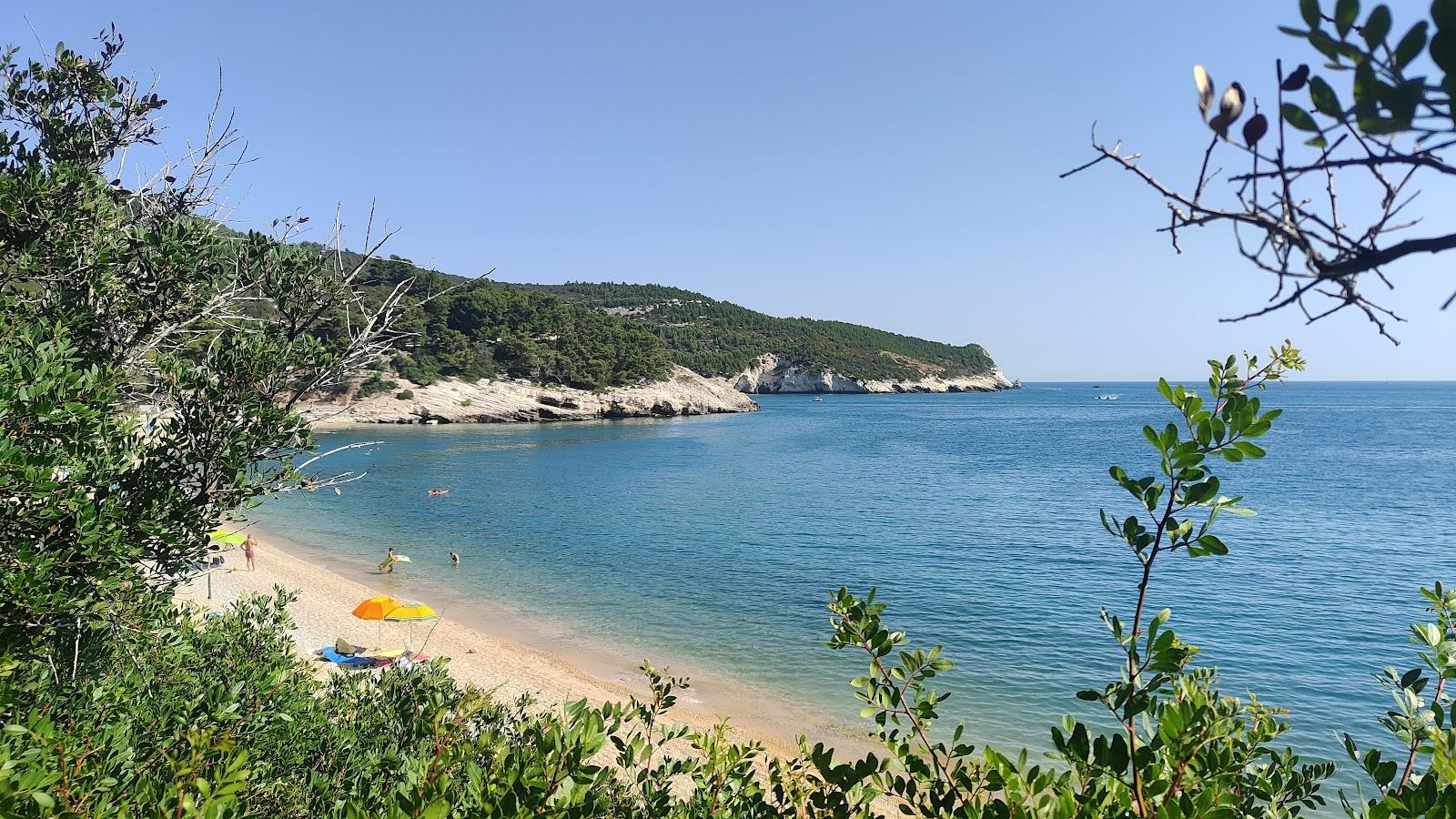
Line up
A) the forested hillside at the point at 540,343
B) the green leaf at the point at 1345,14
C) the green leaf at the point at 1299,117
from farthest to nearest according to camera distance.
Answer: the forested hillside at the point at 540,343 → the green leaf at the point at 1299,117 → the green leaf at the point at 1345,14

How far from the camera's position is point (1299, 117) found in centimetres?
125

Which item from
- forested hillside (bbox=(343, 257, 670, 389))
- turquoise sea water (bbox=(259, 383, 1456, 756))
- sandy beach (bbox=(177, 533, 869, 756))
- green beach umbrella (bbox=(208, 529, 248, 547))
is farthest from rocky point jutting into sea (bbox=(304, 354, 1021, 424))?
green beach umbrella (bbox=(208, 529, 248, 547))

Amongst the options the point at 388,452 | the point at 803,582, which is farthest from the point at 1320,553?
the point at 388,452

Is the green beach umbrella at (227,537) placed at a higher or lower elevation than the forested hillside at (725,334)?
lower

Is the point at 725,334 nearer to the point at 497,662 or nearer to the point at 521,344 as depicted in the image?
the point at 521,344

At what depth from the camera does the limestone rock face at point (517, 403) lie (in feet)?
258

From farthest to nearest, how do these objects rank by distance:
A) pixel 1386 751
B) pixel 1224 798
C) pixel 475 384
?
1. pixel 475 384
2. pixel 1386 751
3. pixel 1224 798

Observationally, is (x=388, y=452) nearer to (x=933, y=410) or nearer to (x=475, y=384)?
(x=475, y=384)

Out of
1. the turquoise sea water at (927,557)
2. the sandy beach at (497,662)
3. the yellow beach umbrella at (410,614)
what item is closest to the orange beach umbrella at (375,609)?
the yellow beach umbrella at (410,614)

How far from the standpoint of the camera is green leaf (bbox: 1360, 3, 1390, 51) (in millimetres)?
1099

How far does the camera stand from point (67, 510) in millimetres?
4219

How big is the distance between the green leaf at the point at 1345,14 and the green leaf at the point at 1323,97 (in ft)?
0.24

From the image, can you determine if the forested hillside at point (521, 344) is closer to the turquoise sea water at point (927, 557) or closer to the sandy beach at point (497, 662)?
the turquoise sea water at point (927, 557)

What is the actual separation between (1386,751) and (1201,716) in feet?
48.0
